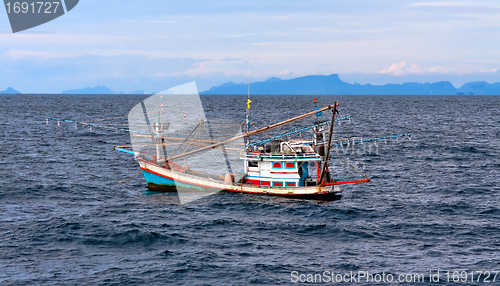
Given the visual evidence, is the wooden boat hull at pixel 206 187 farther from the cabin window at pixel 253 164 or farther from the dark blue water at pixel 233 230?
the cabin window at pixel 253 164

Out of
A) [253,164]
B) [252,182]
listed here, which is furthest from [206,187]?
[253,164]

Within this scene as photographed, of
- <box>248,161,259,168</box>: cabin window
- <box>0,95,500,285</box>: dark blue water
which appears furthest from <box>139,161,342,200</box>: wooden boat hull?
<box>248,161,259,168</box>: cabin window

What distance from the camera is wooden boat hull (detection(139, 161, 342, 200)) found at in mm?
39812

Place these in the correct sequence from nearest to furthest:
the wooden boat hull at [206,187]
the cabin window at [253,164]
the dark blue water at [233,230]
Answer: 1. the dark blue water at [233,230]
2. the wooden boat hull at [206,187]
3. the cabin window at [253,164]

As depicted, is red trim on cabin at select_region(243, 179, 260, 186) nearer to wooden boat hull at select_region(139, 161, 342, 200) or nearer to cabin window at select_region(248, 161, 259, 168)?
wooden boat hull at select_region(139, 161, 342, 200)

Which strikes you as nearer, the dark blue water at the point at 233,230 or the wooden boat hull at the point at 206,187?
the dark blue water at the point at 233,230

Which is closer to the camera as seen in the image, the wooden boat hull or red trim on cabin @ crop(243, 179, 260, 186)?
the wooden boat hull

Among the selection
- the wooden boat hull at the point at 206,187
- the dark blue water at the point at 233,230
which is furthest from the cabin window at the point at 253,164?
the dark blue water at the point at 233,230

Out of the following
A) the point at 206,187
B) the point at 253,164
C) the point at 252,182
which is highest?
the point at 253,164

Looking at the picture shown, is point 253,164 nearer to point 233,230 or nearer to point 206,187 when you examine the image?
point 206,187

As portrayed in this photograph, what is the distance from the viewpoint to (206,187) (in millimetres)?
42062

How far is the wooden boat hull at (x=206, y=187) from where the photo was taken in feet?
131

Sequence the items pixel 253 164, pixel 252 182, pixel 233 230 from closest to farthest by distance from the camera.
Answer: pixel 233 230
pixel 253 164
pixel 252 182

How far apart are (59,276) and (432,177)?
4161 cm
